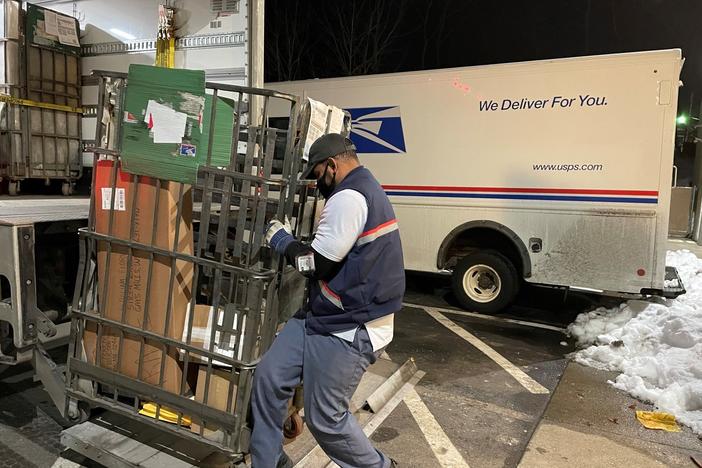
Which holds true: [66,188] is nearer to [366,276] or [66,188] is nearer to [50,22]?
[50,22]

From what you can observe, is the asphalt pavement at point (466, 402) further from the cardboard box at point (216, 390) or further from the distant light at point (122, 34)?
the distant light at point (122, 34)

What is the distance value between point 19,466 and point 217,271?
6.71ft

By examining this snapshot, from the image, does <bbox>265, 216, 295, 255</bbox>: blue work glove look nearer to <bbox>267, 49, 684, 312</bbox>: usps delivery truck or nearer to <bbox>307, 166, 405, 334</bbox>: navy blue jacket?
<bbox>307, 166, 405, 334</bbox>: navy blue jacket

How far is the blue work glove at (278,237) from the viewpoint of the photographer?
249cm

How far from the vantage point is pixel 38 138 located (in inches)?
192

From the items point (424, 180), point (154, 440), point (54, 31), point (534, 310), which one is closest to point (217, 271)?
point (154, 440)

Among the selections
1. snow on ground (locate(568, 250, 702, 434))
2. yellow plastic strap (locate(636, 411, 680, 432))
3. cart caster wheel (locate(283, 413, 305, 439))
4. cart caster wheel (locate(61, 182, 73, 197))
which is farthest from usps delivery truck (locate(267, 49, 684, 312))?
cart caster wheel (locate(283, 413, 305, 439))

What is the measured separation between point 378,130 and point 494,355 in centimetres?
367

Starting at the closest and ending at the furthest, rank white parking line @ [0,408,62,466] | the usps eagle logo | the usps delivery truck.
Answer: white parking line @ [0,408,62,466], the usps delivery truck, the usps eagle logo

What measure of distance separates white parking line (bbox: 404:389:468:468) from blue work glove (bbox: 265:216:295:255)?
2.03 metres

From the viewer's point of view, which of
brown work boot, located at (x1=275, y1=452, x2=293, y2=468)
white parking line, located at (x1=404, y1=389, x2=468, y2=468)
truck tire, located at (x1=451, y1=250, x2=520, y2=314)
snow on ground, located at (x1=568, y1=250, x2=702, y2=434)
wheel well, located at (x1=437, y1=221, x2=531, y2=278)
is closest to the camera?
brown work boot, located at (x1=275, y1=452, x2=293, y2=468)

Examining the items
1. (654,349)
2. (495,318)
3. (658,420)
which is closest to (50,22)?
(495,318)

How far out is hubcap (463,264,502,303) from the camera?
714 cm

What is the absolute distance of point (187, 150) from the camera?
2.57m
